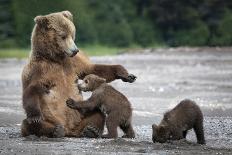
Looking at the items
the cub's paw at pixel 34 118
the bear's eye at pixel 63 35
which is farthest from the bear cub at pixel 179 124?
the bear's eye at pixel 63 35

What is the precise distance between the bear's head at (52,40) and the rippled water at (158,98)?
115cm

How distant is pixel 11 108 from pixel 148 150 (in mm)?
7085

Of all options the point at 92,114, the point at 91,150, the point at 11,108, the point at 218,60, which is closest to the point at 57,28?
the point at 92,114

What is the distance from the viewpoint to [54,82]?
1126cm

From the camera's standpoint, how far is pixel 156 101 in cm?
1880

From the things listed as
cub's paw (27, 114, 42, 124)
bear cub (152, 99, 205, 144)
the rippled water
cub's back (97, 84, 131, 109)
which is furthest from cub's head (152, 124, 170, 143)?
cub's paw (27, 114, 42, 124)

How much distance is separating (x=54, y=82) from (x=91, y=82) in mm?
493

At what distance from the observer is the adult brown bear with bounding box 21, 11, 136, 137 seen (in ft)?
36.3

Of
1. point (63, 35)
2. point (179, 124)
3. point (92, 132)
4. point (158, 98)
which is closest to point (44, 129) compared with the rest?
point (92, 132)

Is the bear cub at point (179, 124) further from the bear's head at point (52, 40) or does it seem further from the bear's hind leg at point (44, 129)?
the bear's head at point (52, 40)

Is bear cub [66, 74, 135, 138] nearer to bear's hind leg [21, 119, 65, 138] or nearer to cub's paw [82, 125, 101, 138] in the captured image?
cub's paw [82, 125, 101, 138]

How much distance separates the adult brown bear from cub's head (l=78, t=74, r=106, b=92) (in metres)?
0.14

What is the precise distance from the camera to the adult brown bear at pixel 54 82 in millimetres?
11055

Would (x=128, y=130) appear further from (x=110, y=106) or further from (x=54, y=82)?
(x=54, y=82)
